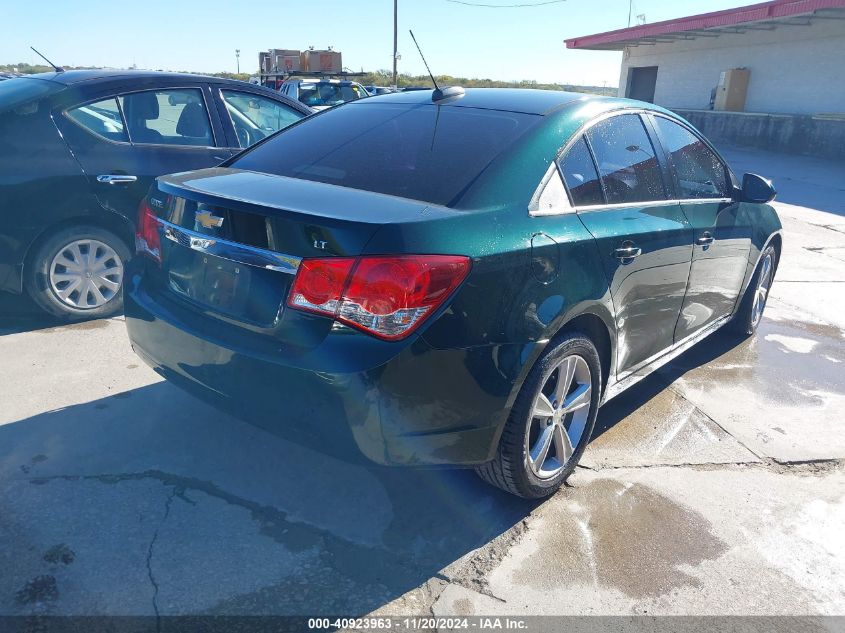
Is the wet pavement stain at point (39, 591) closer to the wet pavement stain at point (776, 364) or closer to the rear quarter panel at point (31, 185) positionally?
the rear quarter panel at point (31, 185)

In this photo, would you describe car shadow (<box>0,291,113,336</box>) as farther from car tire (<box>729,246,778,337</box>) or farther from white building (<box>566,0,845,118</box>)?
white building (<box>566,0,845,118</box>)

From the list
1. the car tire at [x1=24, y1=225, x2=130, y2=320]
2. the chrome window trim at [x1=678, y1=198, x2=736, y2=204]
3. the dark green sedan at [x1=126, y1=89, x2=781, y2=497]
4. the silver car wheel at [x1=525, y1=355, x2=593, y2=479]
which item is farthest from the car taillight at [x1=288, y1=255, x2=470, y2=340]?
the car tire at [x1=24, y1=225, x2=130, y2=320]

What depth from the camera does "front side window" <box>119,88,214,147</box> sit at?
495 centimetres

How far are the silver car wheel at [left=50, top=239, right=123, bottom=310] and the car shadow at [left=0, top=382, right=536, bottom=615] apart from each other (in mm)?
1434

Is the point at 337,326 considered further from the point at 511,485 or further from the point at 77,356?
the point at 77,356

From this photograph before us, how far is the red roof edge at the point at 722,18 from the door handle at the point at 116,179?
19156mm

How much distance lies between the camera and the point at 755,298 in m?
5.15

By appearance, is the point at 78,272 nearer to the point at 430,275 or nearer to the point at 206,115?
the point at 206,115

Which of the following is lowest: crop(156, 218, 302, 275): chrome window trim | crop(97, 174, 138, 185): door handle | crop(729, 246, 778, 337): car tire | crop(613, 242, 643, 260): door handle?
crop(729, 246, 778, 337): car tire

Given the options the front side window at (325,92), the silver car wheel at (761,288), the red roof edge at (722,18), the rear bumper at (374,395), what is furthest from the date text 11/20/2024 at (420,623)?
the red roof edge at (722,18)

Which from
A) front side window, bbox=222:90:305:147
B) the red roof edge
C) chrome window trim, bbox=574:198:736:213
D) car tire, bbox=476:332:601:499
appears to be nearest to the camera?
car tire, bbox=476:332:601:499

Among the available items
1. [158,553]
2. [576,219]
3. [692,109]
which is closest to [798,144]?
[692,109]

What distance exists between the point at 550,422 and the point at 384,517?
2.62ft

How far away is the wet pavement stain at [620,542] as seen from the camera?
2594 millimetres
